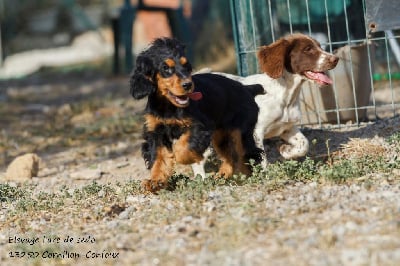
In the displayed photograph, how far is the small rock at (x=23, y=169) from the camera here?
8.02 m

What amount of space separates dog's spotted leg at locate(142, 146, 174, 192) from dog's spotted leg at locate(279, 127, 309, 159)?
124 centimetres

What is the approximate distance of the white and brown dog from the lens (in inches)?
274

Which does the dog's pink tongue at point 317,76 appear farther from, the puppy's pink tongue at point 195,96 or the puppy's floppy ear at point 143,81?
the puppy's floppy ear at point 143,81

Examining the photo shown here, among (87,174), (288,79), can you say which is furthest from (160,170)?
(87,174)

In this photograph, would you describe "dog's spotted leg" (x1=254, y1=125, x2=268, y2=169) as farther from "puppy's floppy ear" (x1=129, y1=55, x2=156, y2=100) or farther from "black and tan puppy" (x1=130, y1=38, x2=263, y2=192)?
"puppy's floppy ear" (x1=129, y1=55, x2=156, y2=100)

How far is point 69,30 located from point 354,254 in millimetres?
23700

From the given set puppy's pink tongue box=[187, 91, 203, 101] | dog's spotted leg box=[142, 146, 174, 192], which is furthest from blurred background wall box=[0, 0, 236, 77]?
dog's spotted leg box=[142, 146, 174, 192]

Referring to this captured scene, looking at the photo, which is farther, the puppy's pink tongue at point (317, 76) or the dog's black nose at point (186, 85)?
the puppy's pink tongue at point (317, 76)

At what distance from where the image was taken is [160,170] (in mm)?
6188

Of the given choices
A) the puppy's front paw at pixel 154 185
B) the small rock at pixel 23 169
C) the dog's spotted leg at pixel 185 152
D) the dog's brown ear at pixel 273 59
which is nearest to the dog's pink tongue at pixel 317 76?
the dog's brown ear at pixel 273 59

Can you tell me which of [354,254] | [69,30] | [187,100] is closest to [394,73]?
[187,100]

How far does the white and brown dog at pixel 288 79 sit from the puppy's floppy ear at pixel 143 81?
1.15 m

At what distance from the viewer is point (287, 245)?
441 cm

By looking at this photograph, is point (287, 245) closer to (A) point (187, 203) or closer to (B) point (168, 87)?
(A) point (187, 203)
